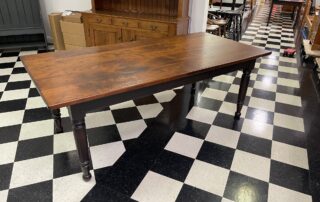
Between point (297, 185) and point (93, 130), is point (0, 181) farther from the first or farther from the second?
point (297, 185)

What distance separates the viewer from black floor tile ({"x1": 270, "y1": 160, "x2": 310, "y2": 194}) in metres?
1.88

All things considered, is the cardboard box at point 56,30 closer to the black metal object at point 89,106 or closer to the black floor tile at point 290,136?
the black metal object at point 89,106

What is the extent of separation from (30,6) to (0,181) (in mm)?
3679

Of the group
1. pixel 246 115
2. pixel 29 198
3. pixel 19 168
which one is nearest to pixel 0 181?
pixel 19 168

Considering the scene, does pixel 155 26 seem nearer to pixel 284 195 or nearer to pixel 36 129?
pixel 36 129

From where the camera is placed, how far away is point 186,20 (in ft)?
11.5

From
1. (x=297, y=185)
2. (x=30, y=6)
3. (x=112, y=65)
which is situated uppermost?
(x=30, y=6)

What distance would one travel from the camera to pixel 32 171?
76.0 inches

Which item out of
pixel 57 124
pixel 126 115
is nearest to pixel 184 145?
pixel 126 115

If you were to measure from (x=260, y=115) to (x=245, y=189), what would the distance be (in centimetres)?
120

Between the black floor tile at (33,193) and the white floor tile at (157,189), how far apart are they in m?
0.62

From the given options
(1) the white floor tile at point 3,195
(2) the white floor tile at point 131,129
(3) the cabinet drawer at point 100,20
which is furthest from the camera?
(3) the cabinet drawer at point 100,20

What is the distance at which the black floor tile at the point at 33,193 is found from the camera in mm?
1705

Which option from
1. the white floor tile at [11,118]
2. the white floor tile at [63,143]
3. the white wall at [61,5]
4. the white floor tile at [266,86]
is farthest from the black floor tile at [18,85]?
the white floor tile at [266,86]
